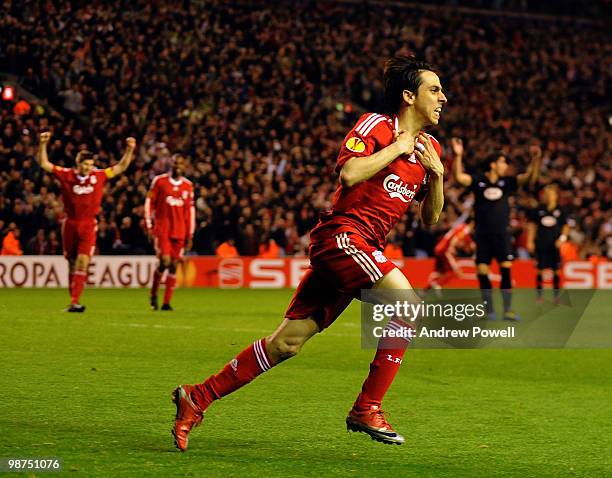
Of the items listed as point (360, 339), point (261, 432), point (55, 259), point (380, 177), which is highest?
point (380, 177)

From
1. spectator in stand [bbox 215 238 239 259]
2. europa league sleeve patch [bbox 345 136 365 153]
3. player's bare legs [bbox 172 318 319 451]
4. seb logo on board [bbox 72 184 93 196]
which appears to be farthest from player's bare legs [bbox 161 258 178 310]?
europa league sleeve patch [bbox 345 136 365 153]

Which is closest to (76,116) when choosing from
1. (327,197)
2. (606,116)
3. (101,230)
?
(101,230)

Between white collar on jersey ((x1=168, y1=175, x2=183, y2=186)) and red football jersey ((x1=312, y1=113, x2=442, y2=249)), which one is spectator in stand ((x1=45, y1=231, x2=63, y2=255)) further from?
red football jersey ((x1=312, y1=113, x2=442, y2=249))

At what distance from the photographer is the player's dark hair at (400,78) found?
248 inches

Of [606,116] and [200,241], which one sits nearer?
[200,241]

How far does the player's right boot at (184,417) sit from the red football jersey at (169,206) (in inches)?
425

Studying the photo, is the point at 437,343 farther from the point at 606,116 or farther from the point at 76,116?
the point at 606,116

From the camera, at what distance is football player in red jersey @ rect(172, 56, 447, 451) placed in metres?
5.94

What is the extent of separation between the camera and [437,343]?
13.0m

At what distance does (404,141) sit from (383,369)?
122 centimetres

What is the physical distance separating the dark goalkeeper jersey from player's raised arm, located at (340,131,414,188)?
381 inches

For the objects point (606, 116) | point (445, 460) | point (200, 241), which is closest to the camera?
point (445, 460)

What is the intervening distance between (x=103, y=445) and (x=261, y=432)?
105cm

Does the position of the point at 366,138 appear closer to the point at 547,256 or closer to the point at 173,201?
the point at 173,201
